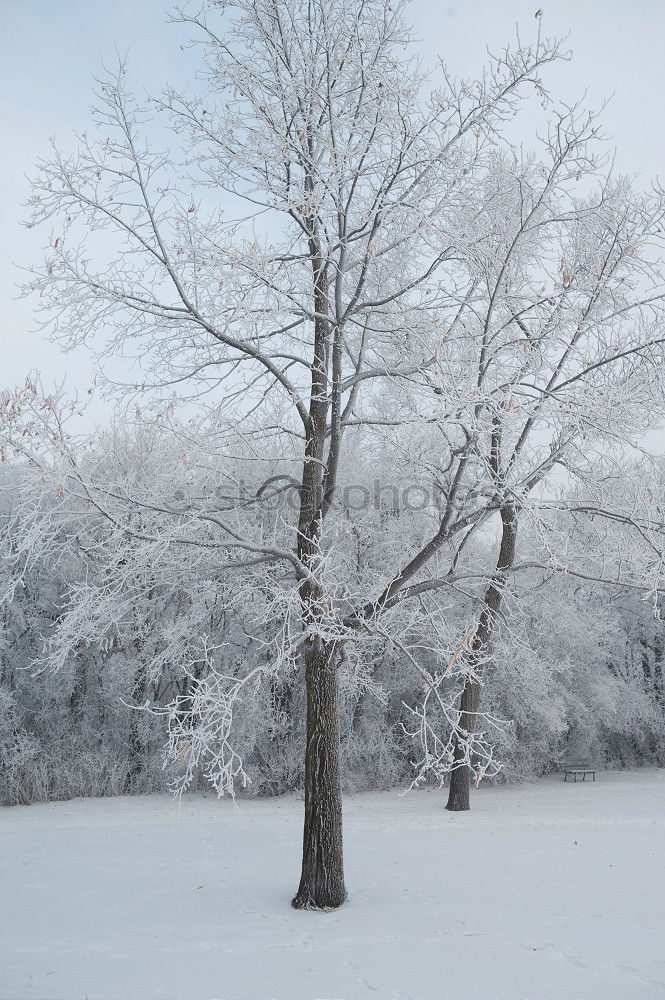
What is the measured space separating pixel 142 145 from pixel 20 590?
42.7 feet

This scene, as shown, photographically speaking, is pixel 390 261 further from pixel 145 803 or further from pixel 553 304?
pixel 145 803

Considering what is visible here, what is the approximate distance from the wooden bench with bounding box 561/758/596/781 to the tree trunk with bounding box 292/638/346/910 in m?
14.0

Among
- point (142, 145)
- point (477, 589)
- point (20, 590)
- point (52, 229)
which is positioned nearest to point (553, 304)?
point (142, 145)

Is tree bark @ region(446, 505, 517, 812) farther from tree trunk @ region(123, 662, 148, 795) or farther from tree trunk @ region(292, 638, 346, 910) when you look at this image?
tree trunk @ region(123, 662, 148, 795)

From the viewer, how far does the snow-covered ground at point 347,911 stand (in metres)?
4.97

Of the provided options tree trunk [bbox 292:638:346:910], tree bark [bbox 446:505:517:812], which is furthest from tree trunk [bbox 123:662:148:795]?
tree trunk [bbox 292:638:346:910]

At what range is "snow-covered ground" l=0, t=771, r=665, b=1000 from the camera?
497 centimetres

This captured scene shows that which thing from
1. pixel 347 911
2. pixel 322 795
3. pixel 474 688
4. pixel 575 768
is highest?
pixel 474 688

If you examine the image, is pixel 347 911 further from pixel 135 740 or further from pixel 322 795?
pixel 135 740

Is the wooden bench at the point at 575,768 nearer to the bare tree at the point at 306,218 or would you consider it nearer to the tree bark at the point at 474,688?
the tree bark at the point at 474,688

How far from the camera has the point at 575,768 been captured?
20.0m

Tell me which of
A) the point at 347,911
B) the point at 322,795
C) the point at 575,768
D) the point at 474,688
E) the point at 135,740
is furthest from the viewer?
the point at 575,768

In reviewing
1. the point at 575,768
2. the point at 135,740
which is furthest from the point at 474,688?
the point at 575,768

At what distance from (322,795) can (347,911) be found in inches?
36.3
